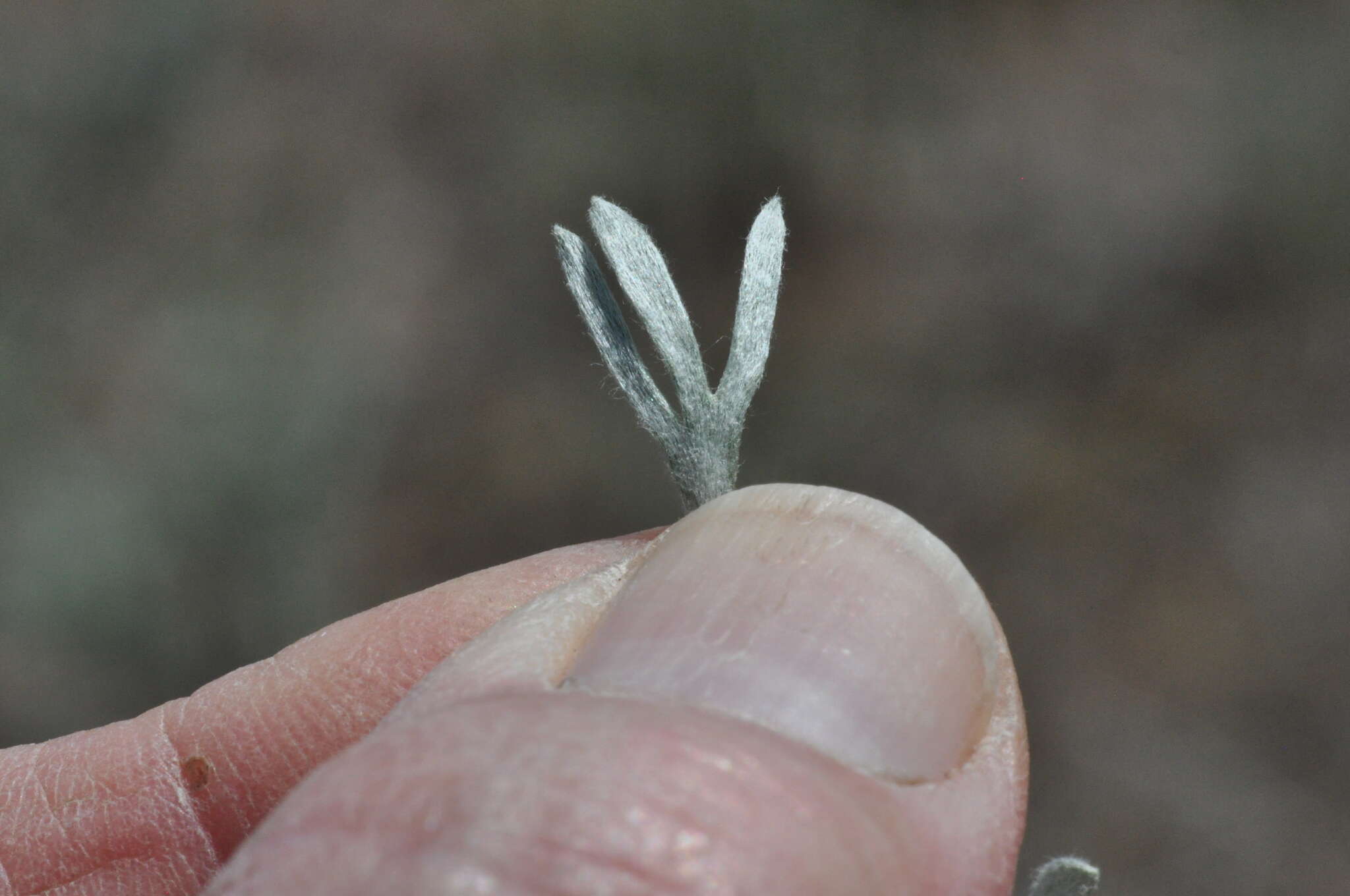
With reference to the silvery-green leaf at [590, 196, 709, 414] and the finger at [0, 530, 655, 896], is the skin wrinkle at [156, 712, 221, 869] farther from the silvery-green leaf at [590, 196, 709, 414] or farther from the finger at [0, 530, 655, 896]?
the silvery-green leaf at [590, 196, 709, 414]

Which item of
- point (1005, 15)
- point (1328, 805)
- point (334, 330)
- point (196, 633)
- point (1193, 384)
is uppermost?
point (1005, 15)

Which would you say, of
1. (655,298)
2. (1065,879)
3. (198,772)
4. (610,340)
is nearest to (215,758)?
(198,772)

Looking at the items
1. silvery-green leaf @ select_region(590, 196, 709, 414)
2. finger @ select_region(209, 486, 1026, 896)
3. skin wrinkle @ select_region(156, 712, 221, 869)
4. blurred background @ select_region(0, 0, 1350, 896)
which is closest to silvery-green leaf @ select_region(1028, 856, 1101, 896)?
finger @ select_region(209, 486, 1026, 896)

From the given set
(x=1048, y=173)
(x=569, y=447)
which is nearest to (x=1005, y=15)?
(x=1048, y=173)

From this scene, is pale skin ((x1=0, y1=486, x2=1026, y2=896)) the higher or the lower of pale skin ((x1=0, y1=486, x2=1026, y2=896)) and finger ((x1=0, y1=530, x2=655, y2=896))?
the higher

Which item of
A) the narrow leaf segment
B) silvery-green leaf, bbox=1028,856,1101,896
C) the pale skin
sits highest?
the narrow leaf segment

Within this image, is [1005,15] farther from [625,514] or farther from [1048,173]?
[625,514]
